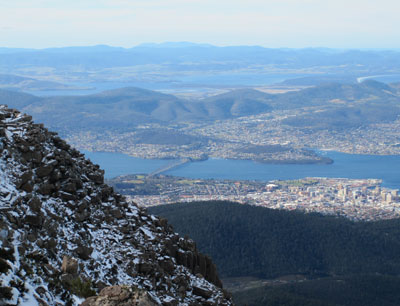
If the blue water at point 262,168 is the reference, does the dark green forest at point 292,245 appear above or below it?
above

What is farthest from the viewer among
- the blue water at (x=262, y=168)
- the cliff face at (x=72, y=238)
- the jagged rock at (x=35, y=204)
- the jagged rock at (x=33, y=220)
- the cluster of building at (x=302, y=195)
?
the blue water at (x=262, y=168)

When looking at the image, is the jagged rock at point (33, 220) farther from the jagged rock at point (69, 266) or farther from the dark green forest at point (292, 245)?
the dark green forest at point (292, 245)

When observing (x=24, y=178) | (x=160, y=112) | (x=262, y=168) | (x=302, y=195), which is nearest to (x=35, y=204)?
(x=24, y=178)

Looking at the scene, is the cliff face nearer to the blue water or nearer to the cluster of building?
the cluster of building

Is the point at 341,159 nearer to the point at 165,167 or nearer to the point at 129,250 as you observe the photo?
the point at 165,167

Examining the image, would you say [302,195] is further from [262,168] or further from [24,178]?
[24,178]

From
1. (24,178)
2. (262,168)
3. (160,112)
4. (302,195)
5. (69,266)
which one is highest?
(24,178)

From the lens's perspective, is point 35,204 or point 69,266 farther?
point 35,204

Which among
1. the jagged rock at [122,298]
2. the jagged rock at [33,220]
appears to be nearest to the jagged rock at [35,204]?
the jagged rock at [33,220]
